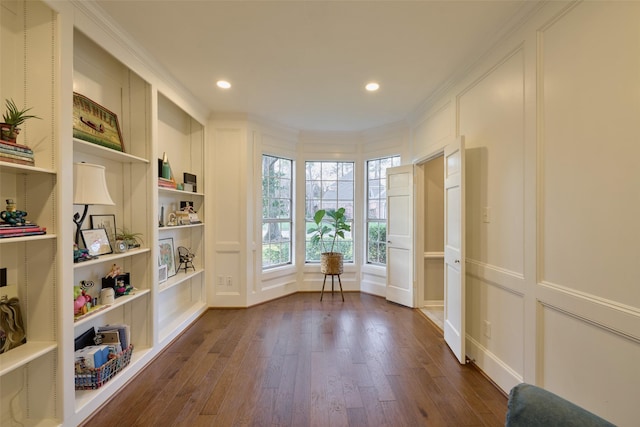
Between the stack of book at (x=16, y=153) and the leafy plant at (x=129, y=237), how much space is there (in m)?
0.95

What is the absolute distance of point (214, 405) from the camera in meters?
1.94

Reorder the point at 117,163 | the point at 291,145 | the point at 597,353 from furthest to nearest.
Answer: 1. the point at 291,145
2. the point at 117,163
3. the point at 597,353

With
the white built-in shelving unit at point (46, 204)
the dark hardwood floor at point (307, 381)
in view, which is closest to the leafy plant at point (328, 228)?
the dark hardwood floor at point (307, 381)

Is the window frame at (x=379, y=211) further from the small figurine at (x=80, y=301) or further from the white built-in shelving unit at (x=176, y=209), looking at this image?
the small figurine at (x=80, y=301)

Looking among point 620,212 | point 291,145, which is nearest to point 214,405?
point 620,212

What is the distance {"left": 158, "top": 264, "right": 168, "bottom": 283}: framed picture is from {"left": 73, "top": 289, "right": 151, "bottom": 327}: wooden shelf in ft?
1.11

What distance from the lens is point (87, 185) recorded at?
1.80 metres

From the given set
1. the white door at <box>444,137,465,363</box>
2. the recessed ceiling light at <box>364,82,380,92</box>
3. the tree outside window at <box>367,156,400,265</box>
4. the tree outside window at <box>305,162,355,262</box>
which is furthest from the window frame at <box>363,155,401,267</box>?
the white door at <box>444,137,465,363</box>

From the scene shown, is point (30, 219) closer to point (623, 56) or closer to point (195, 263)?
point (195, 263)

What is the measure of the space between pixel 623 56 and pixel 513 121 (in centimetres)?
70

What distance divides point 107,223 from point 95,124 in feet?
2.62

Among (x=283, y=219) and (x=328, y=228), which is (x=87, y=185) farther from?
(x=328, y=228)

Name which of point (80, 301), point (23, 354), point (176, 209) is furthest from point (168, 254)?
point (23, 354)

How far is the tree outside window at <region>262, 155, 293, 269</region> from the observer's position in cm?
437
